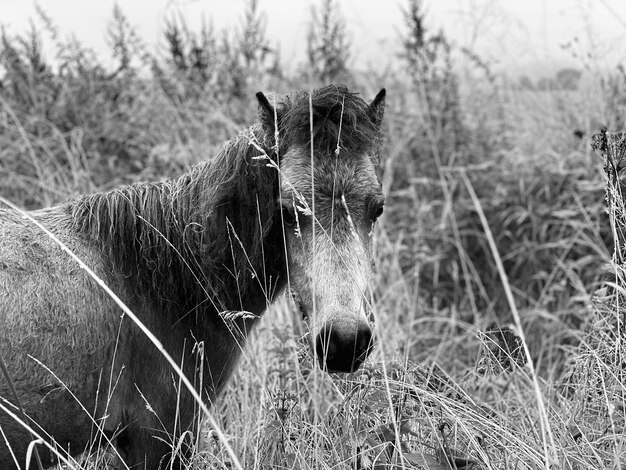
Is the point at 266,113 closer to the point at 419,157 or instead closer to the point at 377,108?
the point at 377,108

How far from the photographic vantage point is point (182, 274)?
2.62m

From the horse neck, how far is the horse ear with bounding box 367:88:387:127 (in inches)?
19.2

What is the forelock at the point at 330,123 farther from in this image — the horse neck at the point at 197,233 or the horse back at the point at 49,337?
the horse back at the point at 49,337

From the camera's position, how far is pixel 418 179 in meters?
5.57

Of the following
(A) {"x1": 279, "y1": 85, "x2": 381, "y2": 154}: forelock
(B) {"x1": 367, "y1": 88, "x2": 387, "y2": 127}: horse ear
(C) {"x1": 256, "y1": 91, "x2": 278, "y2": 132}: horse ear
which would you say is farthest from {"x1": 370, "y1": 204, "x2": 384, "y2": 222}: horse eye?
(C) {"x1": 256, "y1": 91, "x2": 278, "y2": 132}: horse ear

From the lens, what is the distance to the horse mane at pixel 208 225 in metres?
2.48

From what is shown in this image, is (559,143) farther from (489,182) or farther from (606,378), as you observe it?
(606,378)

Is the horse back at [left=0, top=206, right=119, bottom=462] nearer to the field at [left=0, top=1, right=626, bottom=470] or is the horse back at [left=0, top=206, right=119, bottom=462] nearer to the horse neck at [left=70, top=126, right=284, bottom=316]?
the horse neck at [left=70, top=126, right=284, bottom=316]

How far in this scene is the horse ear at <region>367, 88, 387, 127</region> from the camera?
8.38 ft

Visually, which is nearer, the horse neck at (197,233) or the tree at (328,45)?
the horse neck at (197,233)

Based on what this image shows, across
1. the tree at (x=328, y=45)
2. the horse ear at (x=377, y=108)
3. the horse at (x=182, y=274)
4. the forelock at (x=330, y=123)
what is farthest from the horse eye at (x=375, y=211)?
the tree at (x=328, y=45)

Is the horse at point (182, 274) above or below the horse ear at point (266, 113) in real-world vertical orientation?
below

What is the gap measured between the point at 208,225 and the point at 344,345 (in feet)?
2.82

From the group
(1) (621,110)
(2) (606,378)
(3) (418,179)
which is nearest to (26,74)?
(3) (418,179)
